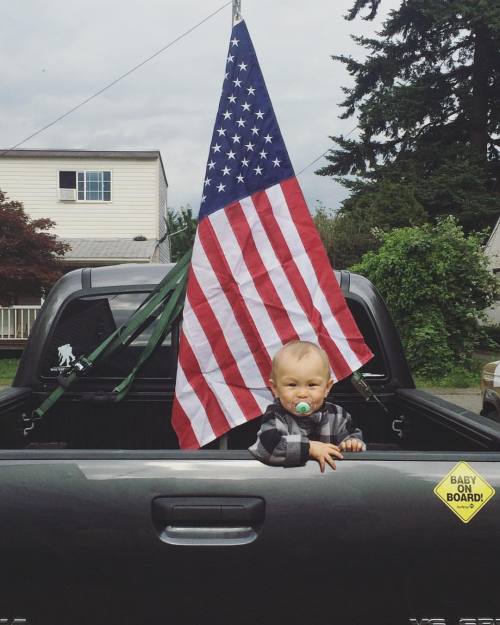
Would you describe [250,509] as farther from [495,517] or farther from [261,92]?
[261,92]

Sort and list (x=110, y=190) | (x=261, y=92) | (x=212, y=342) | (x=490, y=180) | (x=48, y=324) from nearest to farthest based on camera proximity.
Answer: (x=212, y=342) → (x=261, y=92) → (x=48, y=324) → (x=110, y=190) → (x=490, y=180)

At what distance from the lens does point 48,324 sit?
3281 mm

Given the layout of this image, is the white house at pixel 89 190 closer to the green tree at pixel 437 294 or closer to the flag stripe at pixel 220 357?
the green tree at pixel 437 294

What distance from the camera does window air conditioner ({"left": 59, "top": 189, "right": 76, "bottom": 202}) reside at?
24.6m

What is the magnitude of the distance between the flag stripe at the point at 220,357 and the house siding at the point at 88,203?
22.6 m

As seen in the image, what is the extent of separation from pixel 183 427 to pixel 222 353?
12.9 inches

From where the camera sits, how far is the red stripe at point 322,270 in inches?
113

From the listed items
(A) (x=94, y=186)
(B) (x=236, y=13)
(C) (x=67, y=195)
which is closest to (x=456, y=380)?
(B) (x=236, y=13)

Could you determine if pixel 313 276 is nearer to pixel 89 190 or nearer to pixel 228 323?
pixel 228 323

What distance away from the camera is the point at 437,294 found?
1294cm

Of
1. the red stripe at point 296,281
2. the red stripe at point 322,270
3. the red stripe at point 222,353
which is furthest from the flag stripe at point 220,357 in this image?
the red stripe at point 322,270

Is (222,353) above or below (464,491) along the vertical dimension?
above

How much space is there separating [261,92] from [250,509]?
1.90 metres

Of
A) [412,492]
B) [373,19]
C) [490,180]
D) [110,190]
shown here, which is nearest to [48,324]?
[412,492]
